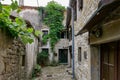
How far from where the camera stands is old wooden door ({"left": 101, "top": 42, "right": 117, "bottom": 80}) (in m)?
5.16

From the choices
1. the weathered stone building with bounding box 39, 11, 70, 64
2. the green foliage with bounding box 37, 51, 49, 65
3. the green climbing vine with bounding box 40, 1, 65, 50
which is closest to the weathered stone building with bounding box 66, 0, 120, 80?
the green foliage with bounding box 37, 51, 49, 65

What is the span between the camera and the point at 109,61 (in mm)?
5598

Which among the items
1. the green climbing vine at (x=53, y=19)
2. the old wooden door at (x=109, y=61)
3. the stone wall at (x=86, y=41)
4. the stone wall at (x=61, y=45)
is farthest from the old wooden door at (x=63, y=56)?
the old wooden door at (x=109, y=61)

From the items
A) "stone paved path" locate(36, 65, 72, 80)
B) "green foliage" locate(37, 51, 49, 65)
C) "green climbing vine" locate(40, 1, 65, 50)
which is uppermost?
"green climbing vine" locate(40, 1, 65, 50)

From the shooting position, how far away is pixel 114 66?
515 centimetres

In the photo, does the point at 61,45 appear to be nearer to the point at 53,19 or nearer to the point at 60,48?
the point at 60,48

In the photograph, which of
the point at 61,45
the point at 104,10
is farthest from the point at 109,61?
the point at 61,45

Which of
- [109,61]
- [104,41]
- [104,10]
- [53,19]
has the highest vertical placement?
[53,19]

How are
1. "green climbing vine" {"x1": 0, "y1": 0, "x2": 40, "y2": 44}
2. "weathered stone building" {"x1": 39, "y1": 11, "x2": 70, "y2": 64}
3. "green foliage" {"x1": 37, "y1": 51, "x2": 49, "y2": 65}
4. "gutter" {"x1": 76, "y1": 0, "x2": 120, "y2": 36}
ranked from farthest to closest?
"weathered stone building" {"x1": 39, "y1": 11, "x2": 70, "y2": 64} < "green foliage" {"x1": 37, "y1": 51, "x2": 49, "y2": 65} < "green climbing vine" {"x1": 0, "y1": 0, "x2": 40, "y2": 44} < "gutter" {"x1": 76, "y1": 0, "x2": 120, "y2": 36}

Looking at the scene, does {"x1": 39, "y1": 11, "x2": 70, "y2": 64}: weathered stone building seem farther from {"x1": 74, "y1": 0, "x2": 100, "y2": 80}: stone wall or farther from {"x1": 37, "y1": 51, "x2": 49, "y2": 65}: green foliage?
{"x1": 74, "y1": 0, "x2": 100, "y2": 80}: stone wall

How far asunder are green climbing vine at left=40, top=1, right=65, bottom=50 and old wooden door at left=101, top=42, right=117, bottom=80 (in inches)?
652

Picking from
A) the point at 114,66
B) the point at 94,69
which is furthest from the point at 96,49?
the point at 114,66

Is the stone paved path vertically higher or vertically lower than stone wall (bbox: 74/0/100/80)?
lower

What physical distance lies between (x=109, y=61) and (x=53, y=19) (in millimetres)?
17778
